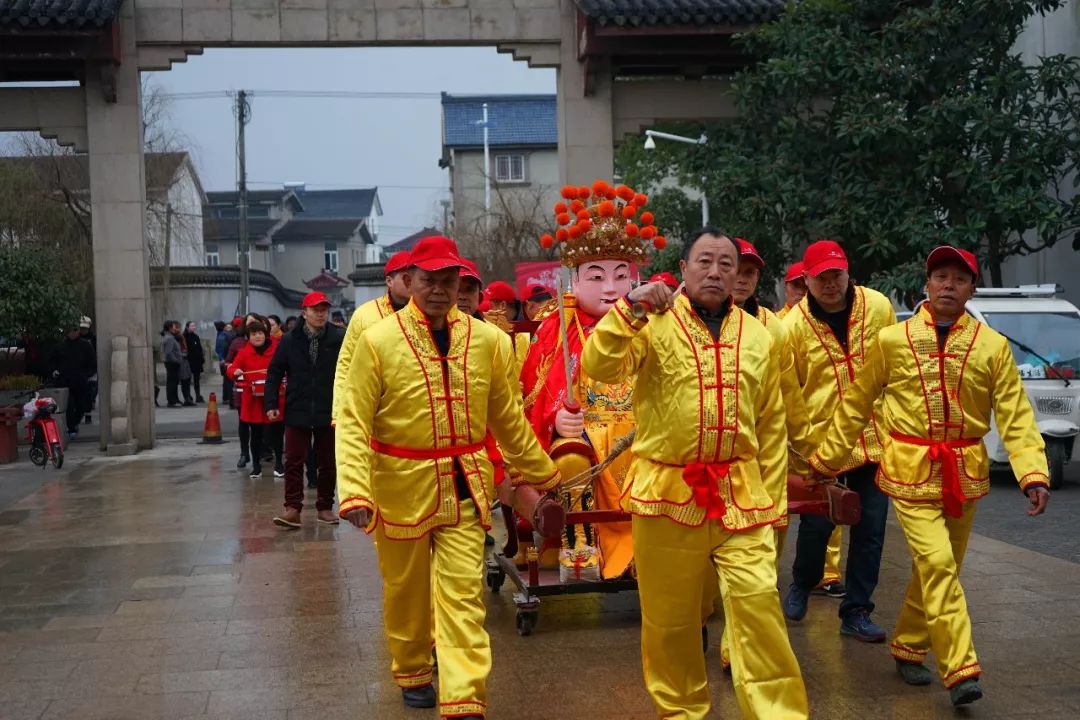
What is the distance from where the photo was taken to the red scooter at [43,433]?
16.1 m

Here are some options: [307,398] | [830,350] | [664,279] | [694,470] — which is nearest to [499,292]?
[307,398]

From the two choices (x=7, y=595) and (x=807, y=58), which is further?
(x=807, y=58)

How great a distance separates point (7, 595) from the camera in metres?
8.47

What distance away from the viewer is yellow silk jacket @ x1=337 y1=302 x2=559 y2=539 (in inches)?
217

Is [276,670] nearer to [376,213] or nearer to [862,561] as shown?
[862,561]

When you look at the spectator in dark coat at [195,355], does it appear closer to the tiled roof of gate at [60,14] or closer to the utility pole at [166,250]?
the utility pole at [166,250]

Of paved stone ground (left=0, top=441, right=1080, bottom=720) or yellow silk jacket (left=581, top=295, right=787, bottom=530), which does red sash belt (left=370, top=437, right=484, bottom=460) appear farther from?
paved stone ground (left=0, top=441, right=1080, bottom=720)

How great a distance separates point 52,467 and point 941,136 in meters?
11.3

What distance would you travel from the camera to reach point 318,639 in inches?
276

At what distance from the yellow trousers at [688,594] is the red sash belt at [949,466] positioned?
4.00ft

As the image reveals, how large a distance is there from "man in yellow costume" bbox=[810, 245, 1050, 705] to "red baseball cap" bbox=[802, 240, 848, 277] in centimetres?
85

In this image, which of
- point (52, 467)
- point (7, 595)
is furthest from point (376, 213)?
point (7, 595)

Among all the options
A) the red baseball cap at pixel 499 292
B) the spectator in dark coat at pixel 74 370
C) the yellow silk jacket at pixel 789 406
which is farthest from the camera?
the spectator in dark coat at pixel 74 370

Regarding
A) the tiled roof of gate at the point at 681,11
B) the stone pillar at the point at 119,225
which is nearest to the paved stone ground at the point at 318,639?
the stone pillar at the point at 119,225
